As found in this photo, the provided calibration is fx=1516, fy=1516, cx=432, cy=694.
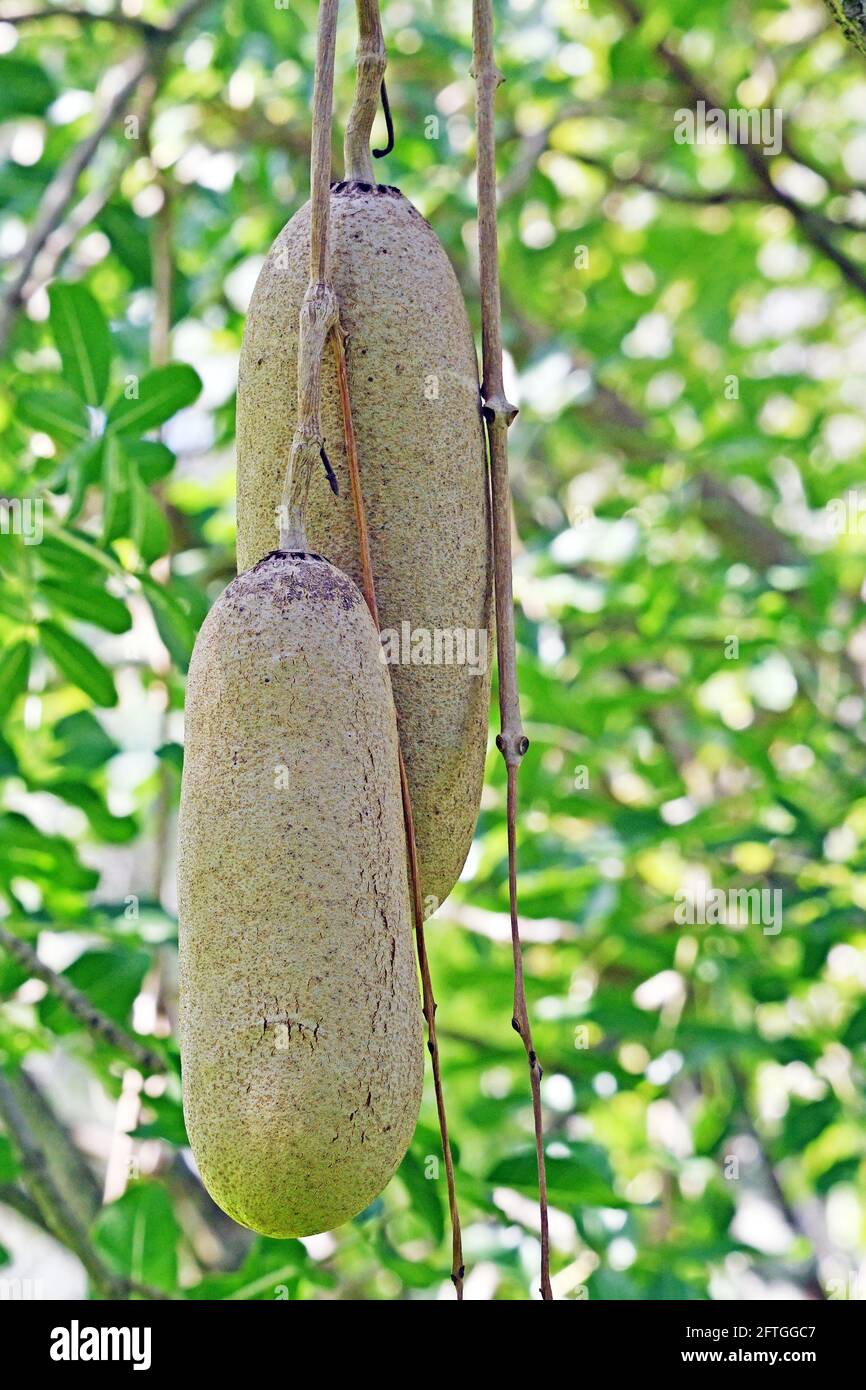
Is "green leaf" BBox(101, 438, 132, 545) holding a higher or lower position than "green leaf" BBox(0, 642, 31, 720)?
higher

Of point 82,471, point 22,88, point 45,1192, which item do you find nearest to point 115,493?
point 82,471

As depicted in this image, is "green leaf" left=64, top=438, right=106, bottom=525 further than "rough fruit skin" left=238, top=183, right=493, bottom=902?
Yes

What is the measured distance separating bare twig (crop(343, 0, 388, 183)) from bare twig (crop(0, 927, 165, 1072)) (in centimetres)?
62

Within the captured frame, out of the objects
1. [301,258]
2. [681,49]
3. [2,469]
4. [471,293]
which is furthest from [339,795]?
[681,49]

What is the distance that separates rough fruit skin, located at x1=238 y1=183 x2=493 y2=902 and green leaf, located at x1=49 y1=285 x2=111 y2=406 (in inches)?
15.8

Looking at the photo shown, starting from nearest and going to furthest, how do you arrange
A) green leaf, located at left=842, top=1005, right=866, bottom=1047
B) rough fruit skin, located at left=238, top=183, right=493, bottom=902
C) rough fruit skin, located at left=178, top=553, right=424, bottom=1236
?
rough fruit skin, located at left=178, top=553, right=424, bottom=1236, rough fruit skin, located at left=238, top=183, right=493, bottom=902, green leaf, located at left=842, top=1005, right=866, bottom=1047

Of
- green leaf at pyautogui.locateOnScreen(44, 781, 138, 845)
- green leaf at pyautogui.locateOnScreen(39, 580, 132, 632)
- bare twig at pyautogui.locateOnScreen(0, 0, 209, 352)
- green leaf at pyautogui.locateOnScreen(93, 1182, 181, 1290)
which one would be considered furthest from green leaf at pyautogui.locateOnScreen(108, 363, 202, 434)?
green leaf at pyautogui.locateOnScreen(93, 1182, 181, 1290)

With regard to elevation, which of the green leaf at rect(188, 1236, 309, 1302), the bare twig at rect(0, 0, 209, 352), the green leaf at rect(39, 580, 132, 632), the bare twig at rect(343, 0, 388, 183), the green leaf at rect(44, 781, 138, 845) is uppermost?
the bare twig at rect(0, 0, 209, 352)

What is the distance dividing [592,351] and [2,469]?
0.63 m

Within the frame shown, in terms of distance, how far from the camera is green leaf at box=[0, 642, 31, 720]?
1028 mm

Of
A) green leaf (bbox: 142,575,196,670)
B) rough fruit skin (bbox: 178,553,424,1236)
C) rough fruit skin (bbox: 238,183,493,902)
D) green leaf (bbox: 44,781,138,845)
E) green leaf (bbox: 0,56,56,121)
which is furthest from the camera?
green leaf (bbox: 0,56,56,121)

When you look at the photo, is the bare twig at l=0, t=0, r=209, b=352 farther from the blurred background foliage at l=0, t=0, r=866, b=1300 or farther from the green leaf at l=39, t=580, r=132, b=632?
the green leaf at l=39, t=580, r=132, b=632

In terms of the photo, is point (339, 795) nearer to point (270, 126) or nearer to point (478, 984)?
point (478, 984)

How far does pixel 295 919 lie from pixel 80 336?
611 mm
